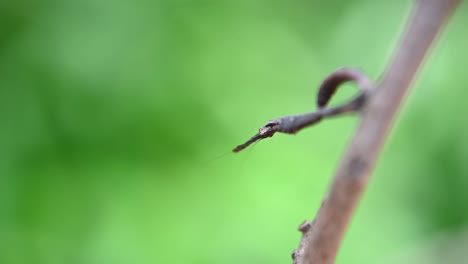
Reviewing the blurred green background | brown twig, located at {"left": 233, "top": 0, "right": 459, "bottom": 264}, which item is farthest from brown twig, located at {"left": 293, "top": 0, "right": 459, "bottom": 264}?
the blurred green background

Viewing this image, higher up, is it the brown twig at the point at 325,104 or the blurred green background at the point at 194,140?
the brown twig at the point at 325,104

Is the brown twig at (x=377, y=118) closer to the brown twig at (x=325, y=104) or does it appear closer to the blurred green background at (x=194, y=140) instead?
the brown twig at (x=325, y=104)

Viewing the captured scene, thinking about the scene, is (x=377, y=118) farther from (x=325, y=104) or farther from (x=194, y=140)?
(x=194, y=140)

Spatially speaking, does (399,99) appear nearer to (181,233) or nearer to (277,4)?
(181,233)

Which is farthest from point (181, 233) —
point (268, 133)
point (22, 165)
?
point (268, 133)

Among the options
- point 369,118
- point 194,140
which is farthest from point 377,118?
point 194,140

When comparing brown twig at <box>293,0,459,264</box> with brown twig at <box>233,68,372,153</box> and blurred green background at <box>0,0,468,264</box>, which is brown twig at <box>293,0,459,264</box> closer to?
brown twig at <box>233,68,372,153</box>

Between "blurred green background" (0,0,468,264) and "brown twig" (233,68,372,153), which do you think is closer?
"brown twig" (233,68,372,153)

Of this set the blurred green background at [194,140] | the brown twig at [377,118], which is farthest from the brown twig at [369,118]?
the blurred green background at [194,140]
